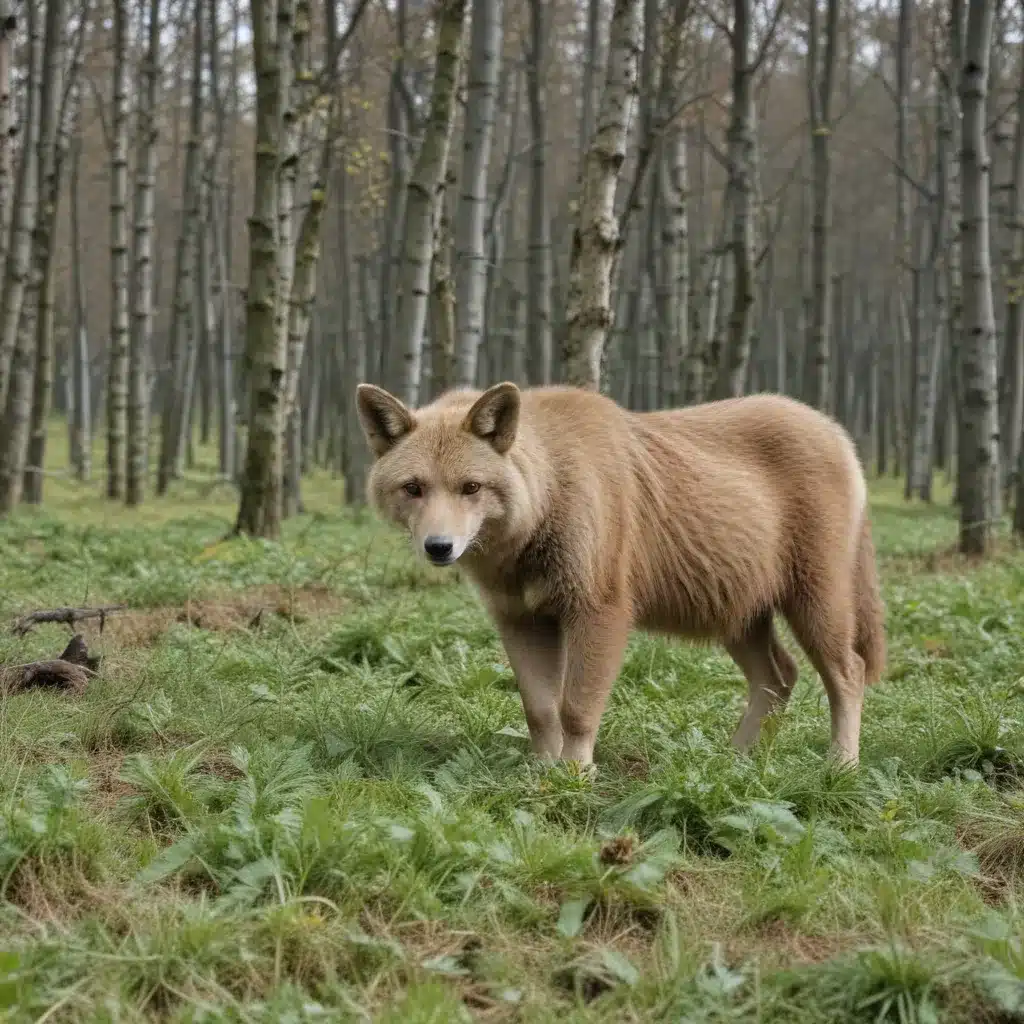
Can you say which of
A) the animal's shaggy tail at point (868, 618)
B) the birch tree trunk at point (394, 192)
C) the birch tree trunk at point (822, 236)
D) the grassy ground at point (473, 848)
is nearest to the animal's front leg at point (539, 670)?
the grassy ground at point (473, 848)

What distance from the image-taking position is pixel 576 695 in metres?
4.90

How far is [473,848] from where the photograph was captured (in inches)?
143

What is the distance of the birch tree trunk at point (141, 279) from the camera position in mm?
19375

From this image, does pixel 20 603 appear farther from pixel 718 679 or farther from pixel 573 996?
pixel 573 996

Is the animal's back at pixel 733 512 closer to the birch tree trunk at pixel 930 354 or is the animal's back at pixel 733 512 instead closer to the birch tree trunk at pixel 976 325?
the birch tree trunk at pixel 976 325

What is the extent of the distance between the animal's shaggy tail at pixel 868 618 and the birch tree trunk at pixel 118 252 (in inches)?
624

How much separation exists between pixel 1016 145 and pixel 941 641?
13966 millimetres

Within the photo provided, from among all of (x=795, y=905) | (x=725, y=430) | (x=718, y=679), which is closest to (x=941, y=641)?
(x=718, y=679)

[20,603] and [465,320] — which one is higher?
[465,320]

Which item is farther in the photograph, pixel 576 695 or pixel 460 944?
pixel 576 695

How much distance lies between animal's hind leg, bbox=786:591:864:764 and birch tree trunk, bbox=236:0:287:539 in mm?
7683

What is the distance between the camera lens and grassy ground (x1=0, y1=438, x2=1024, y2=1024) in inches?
119

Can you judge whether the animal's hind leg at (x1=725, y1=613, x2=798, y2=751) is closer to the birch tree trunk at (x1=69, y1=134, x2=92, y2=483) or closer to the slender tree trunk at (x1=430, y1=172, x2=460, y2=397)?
the slender tree trunk at (x1=430, y1=172, x2=460, y2=397)

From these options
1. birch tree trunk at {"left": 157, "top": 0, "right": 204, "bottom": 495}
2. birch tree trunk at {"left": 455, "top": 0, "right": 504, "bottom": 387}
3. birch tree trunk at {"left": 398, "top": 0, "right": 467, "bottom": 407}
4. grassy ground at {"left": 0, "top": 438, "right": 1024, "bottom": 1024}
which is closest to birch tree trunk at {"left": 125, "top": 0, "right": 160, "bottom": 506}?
birch tree trunk at {"left": 157, "top": 0, "right": 204, "bottom": 495}
